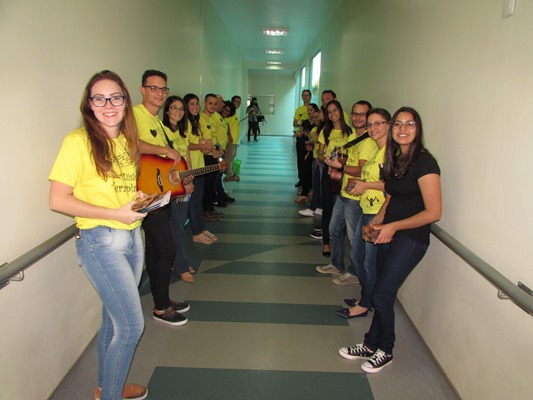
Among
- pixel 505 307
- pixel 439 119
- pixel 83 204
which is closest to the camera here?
pixel 83 204

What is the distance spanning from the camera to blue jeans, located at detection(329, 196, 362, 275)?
10.8ft

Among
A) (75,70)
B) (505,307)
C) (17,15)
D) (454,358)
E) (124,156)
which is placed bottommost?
(454,358)

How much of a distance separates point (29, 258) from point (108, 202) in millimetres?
519

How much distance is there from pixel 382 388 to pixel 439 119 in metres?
1.82

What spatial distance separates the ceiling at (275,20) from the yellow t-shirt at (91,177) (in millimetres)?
6892

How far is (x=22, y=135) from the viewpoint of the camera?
1.86 metres

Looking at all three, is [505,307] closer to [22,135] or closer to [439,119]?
[439,119]

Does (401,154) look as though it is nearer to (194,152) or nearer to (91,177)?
(91,177)

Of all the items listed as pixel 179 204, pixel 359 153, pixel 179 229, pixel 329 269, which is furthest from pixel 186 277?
pixel 359 153

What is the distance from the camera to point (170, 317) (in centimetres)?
296

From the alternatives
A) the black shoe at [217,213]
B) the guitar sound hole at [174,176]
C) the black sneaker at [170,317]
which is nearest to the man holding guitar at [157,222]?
the black sneaker at [170,317]

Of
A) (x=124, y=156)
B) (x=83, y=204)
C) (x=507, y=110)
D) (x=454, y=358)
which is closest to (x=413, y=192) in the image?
(x=507, y=110)

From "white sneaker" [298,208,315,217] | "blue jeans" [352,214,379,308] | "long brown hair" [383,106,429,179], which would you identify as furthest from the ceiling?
"long brown hair" [383,106,429,179]

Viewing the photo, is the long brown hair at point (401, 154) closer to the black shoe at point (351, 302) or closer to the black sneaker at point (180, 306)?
the black shoe at point (351, 302)
